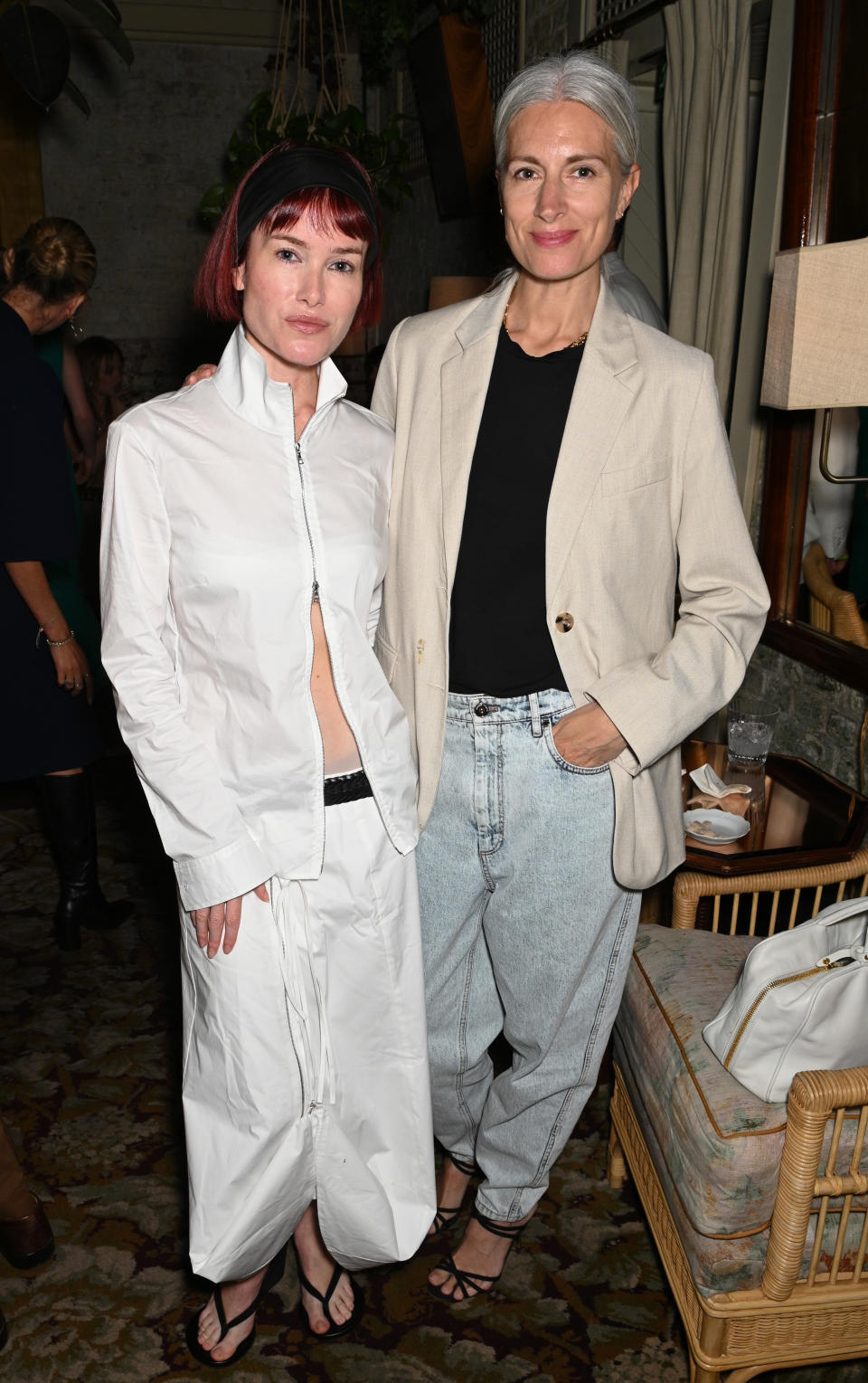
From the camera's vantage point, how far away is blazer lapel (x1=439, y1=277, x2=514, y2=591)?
184cm

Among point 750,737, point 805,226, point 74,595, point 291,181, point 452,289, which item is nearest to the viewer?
point 291,181

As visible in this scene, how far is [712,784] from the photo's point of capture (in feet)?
8.68

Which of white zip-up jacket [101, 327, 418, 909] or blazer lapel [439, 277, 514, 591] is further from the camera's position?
blazer lapel [439, 277, 514, 591]

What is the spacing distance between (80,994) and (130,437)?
2241 millimetres

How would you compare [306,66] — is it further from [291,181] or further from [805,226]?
[291,181]

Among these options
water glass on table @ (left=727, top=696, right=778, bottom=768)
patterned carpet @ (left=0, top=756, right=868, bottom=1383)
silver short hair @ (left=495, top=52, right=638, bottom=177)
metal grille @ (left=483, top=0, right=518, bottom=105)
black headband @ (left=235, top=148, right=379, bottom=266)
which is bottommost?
patterned carpet @ (left=0, top=756, right=868, bottom=1383)

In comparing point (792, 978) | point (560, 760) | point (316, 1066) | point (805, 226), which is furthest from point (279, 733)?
point (805, 226)

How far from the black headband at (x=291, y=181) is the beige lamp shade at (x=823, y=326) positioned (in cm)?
65

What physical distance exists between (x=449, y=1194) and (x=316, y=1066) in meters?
0.76

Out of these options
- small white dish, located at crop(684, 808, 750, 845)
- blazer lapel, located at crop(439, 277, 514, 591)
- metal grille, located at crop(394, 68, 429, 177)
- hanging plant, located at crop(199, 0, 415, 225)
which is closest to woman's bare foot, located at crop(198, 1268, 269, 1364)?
small white dish, located at crop(684, 808, 750, 845)

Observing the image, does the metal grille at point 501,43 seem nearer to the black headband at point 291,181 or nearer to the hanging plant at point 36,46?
the hanging plant at point 36,46

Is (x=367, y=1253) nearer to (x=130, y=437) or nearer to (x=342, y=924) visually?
(x=342, y=924)

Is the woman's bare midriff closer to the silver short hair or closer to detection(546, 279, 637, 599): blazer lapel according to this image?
detection(546, 279, 637, 599): blazer lapel

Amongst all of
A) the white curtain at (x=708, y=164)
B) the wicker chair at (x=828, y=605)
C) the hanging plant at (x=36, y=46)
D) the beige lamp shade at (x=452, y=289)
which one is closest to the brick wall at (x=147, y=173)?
the hanging plant at (x=36, y=46)
